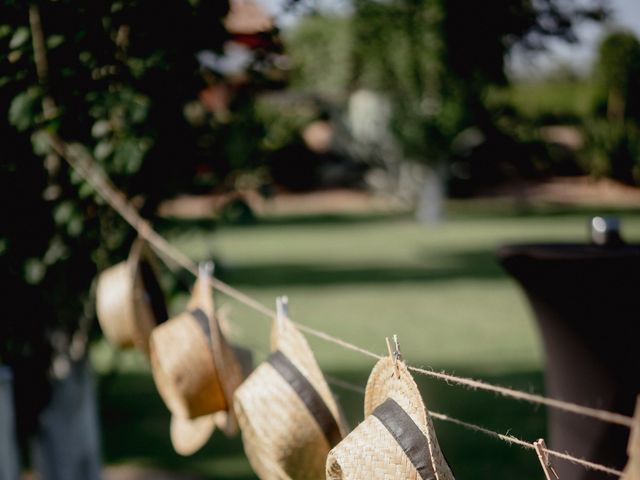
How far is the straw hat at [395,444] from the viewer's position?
1.42 meters

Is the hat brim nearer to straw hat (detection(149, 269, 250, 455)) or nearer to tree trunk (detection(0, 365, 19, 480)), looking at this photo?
straw hat (detection(149, 269, 250, 455))

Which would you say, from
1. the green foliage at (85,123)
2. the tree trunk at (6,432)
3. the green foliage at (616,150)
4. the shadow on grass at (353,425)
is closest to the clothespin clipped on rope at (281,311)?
the green foliage at (85,123)

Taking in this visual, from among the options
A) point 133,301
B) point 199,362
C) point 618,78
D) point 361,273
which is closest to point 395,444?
point 199,362

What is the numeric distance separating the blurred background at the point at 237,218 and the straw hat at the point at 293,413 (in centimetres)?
56

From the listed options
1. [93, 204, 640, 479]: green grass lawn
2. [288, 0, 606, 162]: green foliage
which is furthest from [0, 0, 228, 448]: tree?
[288, 0, 606, 162]: green foliage

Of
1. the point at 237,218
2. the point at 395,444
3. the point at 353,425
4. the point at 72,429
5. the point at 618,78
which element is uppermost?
the point at 618,78

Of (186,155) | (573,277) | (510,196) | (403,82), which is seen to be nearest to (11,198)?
(186,155)

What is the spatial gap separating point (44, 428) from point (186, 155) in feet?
5.26

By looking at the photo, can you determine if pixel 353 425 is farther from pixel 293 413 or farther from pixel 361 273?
pixel 361 273

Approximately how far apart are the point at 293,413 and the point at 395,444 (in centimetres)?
49

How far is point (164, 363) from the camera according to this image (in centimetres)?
253

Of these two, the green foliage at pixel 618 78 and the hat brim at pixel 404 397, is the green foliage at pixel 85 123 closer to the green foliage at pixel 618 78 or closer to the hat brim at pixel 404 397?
the hat brim at pixel 404 397

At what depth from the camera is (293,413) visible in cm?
190

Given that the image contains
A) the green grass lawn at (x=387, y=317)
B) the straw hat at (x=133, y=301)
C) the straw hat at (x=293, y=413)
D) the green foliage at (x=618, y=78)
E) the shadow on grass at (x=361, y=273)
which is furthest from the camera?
the green foliage at (x=618, y=78)
